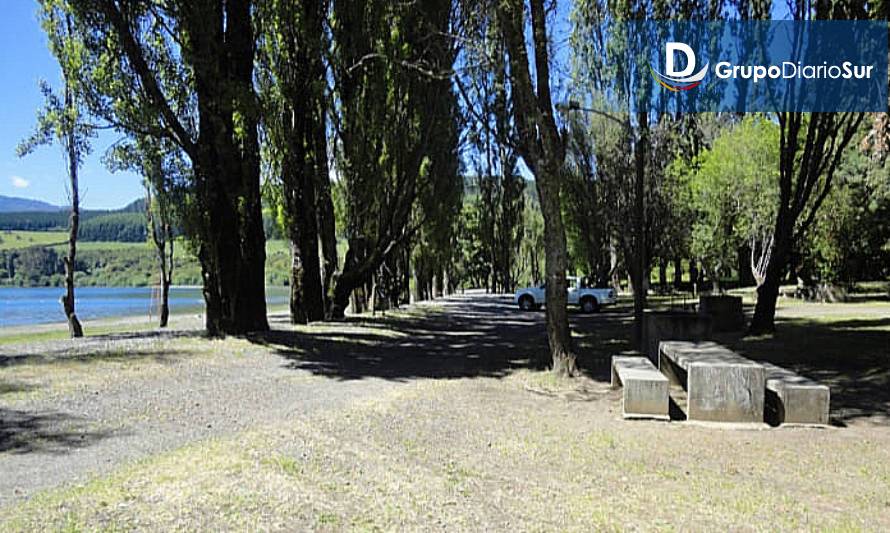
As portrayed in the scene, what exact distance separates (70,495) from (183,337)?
408 inches

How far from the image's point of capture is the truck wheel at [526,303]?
33094 millimetres

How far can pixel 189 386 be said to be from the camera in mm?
9758

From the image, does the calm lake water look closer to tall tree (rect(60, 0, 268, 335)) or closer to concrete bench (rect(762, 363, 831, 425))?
tall tree (rect(60, 0, 268, 335))

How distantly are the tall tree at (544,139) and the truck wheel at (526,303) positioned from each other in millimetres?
21877

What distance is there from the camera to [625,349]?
50.8ft

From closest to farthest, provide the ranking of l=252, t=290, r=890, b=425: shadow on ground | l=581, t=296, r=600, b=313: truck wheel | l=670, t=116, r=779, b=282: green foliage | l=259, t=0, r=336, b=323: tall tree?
l=252, t=290, r=890, b=425: shadow on ground
l=259, t=0, r=336, b=323: tall tree
l=581, t=296, r=600, b=313: truck wheel
l=670, t=116, r=779, b=282: green foliage

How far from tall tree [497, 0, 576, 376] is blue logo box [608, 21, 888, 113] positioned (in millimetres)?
4165

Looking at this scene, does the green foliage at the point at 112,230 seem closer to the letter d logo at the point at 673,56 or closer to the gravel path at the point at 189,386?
the gravel path at the point at 189,386

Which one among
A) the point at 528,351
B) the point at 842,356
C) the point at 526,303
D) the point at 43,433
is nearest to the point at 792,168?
the point at 842,356

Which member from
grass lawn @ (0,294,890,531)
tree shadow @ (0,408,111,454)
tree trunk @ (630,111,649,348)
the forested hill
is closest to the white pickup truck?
tree trunk @ (630,111,649,348)

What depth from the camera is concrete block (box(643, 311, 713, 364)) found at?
14031 millimetres

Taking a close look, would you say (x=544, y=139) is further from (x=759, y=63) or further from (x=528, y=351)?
(x=759, y=63)

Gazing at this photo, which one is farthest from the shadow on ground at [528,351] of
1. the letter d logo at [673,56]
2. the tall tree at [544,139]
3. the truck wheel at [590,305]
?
the truck wheel at [590,305]

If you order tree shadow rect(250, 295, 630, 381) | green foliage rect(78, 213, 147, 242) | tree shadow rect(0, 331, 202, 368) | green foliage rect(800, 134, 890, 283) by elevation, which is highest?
green foliage rect(78, 213, 147, 242)
